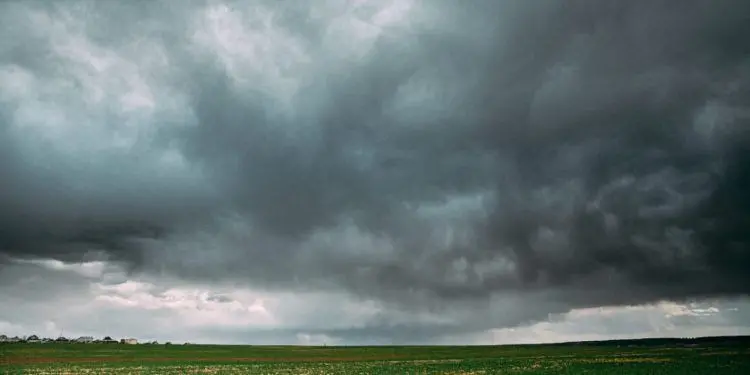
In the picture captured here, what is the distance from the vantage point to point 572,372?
205 feet

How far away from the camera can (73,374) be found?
73.8 m

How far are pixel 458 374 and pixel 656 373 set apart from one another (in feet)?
63.6

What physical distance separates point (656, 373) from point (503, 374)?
49.1ft

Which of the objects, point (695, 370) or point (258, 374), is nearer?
point (695, 370)

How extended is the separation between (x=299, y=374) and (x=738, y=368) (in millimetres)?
45661

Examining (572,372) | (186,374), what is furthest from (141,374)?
(572,372)

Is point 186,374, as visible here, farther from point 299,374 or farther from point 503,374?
point 503,374

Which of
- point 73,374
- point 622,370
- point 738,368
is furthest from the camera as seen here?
point 73,374

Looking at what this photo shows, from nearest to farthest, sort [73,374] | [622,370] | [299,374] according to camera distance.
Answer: [622,370] → [299,374] → [73,374]

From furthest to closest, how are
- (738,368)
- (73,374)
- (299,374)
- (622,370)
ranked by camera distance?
(73,374)
(299,374)
(622,370)
(738,368)

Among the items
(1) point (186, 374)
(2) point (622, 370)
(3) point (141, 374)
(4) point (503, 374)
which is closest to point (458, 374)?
(4) point (503, 374)

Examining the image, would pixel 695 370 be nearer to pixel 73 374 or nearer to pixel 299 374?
pixel 299 374

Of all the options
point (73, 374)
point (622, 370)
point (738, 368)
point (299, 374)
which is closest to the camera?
point (738, 368)

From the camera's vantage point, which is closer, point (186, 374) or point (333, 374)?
point (333, 374)
